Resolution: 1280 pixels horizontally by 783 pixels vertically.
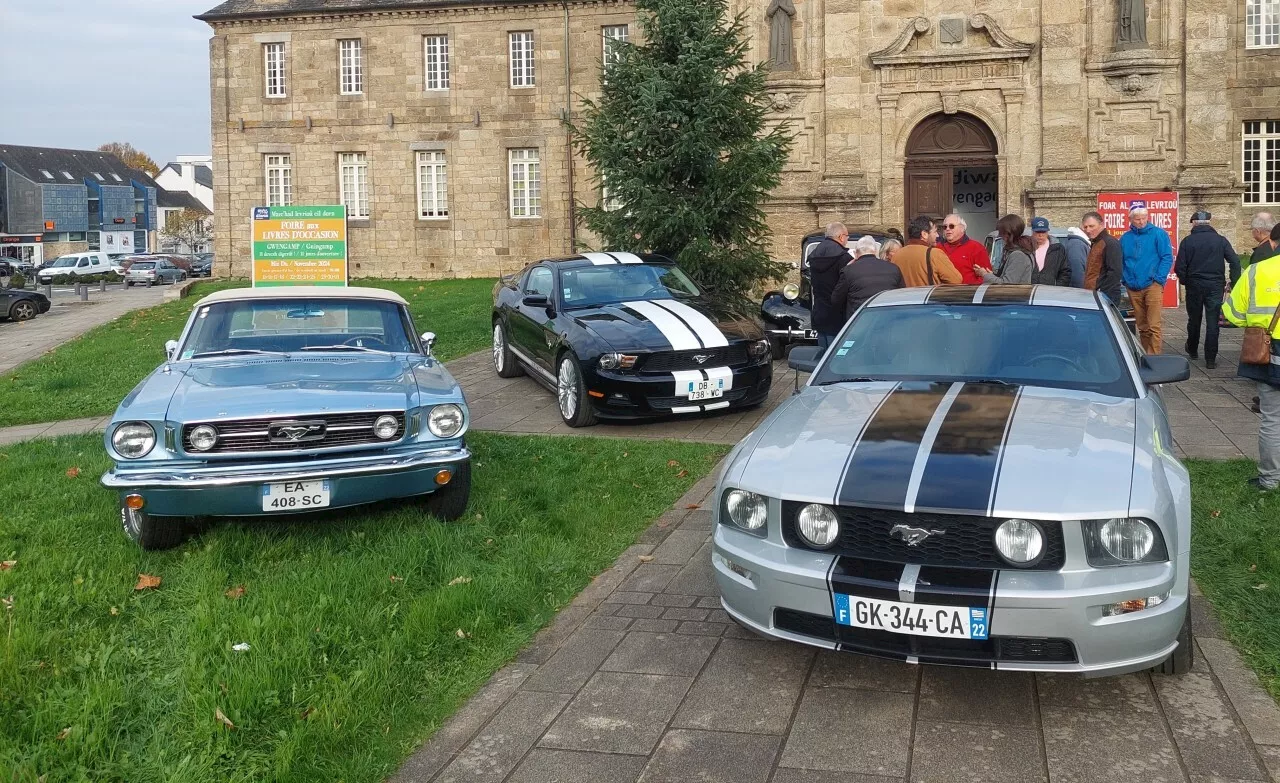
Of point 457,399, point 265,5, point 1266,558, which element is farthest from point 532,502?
point 265,5

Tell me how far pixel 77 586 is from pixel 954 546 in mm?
4487

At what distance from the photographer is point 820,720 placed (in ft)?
14.1

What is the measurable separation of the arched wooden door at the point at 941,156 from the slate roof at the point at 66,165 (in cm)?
7897

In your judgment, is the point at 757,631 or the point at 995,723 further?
the point at 757,631

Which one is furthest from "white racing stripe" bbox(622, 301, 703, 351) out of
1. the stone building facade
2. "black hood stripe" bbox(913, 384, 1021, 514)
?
the stone building facade

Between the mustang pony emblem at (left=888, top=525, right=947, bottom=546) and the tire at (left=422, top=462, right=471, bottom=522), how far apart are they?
330 centimetres

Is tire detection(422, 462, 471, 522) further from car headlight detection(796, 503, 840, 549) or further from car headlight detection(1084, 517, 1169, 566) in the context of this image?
car headlight detection(1084, 517, 1169, 566)

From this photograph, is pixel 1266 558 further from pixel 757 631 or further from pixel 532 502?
pixel 532 502

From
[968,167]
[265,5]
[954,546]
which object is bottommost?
[954,546]

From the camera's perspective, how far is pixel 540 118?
121 feet

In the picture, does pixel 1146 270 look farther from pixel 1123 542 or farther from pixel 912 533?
pixel 912 533

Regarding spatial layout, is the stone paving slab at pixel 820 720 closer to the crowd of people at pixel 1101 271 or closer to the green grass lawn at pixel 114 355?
the crowd of people at pixel 1101 271

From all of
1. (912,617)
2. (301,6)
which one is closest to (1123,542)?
(912,617)

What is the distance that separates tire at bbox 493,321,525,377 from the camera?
45.0 feet
